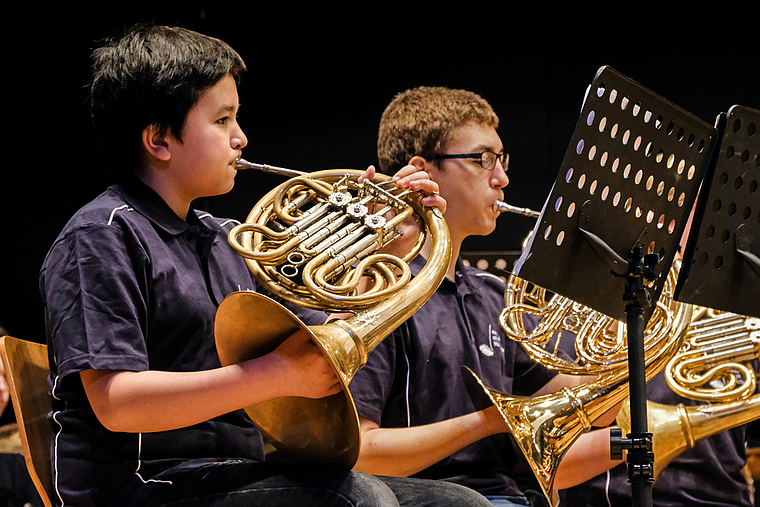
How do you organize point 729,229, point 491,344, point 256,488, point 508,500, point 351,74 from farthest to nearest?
point 351,74
point 491,344
point 508,500
point 729,229
point 256,488

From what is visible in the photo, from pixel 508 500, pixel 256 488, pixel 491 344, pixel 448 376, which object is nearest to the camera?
pixel 256 488

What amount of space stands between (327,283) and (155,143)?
17.6 inches

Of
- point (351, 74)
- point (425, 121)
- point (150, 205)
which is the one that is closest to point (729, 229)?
point (425, 121)

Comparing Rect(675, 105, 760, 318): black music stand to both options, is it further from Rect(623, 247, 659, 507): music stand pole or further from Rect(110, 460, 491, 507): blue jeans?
Rect(110, 460, 491, 507): blue jeans

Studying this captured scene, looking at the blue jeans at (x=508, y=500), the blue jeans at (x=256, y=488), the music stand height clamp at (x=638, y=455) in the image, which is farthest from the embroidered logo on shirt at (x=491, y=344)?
the blue jeans at (x=256, y=488)

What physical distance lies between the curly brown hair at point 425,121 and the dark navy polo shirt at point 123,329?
3.08ft

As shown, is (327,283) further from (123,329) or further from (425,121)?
(425,121)

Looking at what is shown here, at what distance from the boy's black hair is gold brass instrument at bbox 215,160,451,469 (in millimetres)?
181

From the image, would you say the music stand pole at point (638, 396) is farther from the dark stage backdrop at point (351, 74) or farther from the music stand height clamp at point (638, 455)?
the dark stage backdrop at point (351, 74)

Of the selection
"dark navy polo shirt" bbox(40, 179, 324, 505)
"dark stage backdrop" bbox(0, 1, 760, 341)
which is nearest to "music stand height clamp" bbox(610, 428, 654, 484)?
"dark navy polo shirt" bbox(40, 179, 324, 505)

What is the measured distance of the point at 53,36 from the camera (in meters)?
2.90

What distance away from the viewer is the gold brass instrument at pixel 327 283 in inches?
47.0

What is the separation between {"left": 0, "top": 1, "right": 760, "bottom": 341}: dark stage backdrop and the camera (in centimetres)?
289

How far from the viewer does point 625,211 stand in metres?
1.35
